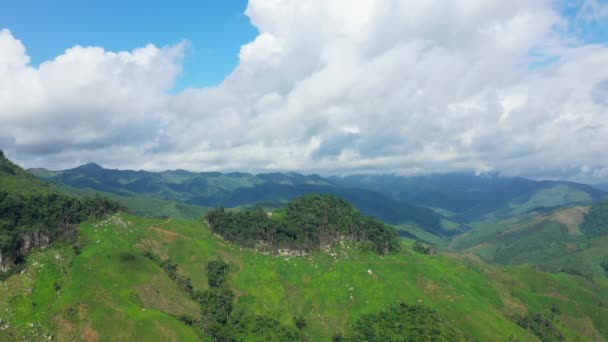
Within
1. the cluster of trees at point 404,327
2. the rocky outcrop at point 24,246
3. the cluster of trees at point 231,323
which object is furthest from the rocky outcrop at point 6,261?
the cluster of trees at point 404,327

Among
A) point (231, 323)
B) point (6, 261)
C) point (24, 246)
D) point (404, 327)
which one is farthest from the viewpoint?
point (404, 327)

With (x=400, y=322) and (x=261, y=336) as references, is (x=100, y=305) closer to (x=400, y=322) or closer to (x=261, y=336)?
(x=261, y=336)

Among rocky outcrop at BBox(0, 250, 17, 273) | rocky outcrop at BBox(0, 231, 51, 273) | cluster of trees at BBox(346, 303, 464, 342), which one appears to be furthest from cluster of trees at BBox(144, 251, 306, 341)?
rocky outcrop at BBox(0, 250, 17, 273)

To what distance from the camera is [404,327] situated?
185500 mm

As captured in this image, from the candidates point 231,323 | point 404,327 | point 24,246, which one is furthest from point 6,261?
point 404,327

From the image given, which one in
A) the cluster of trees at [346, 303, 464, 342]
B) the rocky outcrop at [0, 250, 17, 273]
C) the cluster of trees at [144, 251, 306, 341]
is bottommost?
the cluster of trees at [346, 303, 464, 342]

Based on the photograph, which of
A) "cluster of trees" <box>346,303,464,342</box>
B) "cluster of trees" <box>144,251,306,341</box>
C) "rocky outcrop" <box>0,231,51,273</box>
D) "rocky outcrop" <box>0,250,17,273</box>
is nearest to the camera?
"rocky outcrop" <box>0,250,17,273</box>

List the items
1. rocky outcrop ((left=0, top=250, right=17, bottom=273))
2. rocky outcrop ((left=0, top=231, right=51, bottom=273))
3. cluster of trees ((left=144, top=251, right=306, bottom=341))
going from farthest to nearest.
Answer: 1. cluster of trees ((left=144, top=251, right=306, bottom=341))
2. rocky outcrop ((left=0, top=231, right=51, bottom=273))
3. rocky outcrop ((left=0, top=250, right=17, bottom=273))

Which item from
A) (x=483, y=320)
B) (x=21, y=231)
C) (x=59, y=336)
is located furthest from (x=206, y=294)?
(x=483, y=320)

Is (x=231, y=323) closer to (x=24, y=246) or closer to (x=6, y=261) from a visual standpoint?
(x=6, y=261)

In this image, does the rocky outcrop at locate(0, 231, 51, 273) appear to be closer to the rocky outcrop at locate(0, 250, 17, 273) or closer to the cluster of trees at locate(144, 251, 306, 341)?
the rocky outcrop at locate(0, 250, 17, 273)

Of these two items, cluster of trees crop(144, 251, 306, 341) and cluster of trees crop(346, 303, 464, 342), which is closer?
cluster of trees crop(144, 251, 306, 341)

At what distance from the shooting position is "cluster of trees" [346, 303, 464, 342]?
6973 inches

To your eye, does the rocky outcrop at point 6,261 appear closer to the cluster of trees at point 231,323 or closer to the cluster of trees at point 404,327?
the cluster of trees at point 231,323
